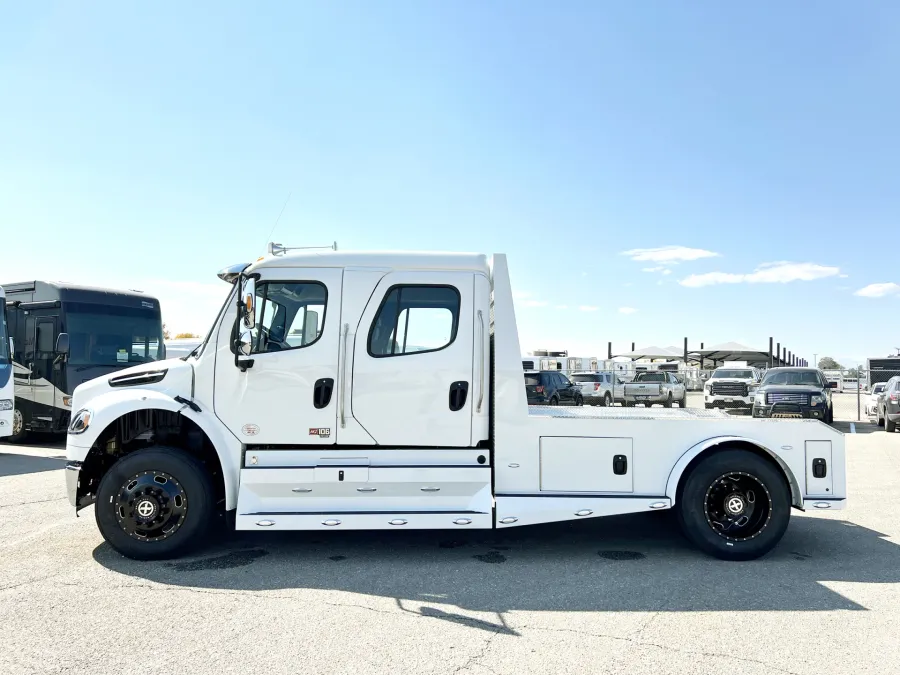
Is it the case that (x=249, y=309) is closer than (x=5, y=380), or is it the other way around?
(x=249, y=309)

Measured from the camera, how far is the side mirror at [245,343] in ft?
18.6

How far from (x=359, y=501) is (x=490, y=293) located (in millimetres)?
2087

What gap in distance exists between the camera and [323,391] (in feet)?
18.6

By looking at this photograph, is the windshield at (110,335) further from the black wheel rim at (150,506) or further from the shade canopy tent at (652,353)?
the shade canopy tent at (652,353)

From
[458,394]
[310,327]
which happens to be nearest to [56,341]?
[310,327]

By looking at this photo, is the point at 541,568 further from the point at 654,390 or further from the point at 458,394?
the point at 654,390

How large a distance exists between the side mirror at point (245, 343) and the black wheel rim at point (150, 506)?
1.19m

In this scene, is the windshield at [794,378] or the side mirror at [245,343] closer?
the side mirror at [245,343]

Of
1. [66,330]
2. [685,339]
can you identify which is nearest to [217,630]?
[66,330]

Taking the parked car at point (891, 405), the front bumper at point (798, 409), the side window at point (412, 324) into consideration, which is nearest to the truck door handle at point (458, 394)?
the side window at point (412, 324)

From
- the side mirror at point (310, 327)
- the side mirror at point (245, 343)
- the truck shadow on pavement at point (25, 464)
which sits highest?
the side mirror at point (310, 327)

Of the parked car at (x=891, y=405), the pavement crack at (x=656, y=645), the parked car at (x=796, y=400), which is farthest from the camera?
the parked car at (x=796, y=400)

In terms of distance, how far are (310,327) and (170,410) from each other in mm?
1329

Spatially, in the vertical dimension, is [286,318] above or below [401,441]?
above
